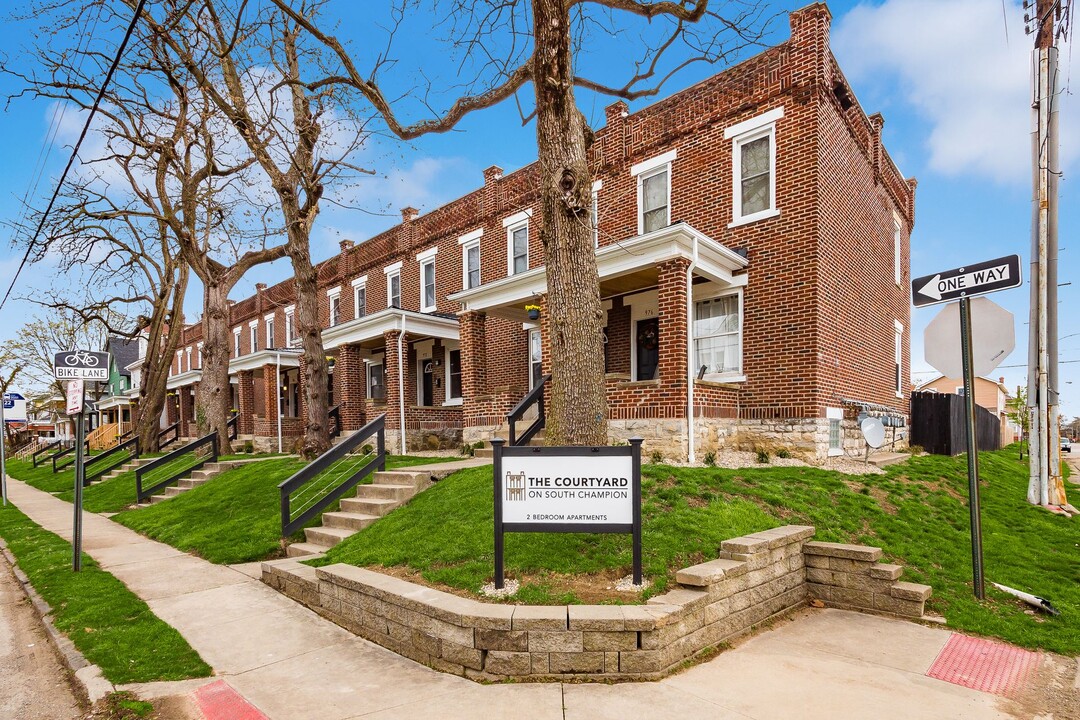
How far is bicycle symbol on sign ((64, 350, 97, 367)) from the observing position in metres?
8.46

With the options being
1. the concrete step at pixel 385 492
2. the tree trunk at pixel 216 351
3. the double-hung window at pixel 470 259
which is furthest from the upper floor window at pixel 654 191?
the tree trunk at pixel 216 351

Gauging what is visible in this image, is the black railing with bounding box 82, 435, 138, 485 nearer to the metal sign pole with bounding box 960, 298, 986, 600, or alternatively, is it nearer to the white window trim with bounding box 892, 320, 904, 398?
the metal sign pole with bounding box 960, 298, 986, 600

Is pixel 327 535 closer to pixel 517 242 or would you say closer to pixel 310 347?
pixel 310 347

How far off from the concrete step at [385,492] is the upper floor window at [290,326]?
19313 millimetres

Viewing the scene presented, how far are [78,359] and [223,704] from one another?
6776 mm

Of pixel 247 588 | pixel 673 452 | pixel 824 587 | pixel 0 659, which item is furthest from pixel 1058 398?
pixel 0 659

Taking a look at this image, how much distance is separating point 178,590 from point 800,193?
11338mm

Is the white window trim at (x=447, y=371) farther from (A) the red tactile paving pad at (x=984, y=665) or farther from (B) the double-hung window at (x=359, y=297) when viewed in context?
(A) the red tactile paving pad at (x=984, y=665)

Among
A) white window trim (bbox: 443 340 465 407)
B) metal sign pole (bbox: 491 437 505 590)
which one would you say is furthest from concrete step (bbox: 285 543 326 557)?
white window trim (bbox: 443 340 465 407)

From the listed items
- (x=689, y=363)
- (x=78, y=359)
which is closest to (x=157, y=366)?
(x=78, y=359)

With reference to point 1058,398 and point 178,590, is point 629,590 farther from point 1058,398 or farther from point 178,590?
point 1058,398

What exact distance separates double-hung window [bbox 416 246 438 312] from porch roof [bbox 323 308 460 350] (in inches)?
83.9

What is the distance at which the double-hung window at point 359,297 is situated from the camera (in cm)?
2294

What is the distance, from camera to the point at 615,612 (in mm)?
4152
